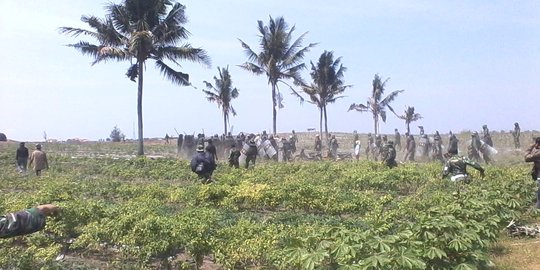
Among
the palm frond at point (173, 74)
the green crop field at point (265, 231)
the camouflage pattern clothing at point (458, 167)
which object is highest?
the palm frond at point (173, 74)

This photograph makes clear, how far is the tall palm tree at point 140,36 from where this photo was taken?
25.6m

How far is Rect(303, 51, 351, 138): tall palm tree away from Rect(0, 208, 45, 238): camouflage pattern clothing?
105 ft

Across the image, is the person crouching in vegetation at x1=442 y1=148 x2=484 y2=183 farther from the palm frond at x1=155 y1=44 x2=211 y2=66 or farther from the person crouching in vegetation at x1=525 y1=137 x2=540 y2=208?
the palm frond at x1=155 y1=44 x2=211 y2=66

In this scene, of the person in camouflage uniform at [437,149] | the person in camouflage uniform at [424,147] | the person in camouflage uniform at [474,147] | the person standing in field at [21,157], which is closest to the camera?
the person standing in field at [21,157]

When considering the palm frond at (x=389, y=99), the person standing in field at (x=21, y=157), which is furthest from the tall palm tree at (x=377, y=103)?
the person standing in field at (x=21, y=157)

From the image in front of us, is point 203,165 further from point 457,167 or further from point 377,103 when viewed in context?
point 377,103

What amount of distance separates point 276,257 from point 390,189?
9.17 metres

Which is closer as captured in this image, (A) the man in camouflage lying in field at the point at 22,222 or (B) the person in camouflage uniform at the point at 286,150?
(A) the man in camouflage lying in field at the point at 22,222

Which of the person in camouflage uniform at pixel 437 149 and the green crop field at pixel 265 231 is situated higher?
the person in camouflage uniform at pixel 437 149

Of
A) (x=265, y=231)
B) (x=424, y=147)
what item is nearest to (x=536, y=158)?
(x=265, y=231)

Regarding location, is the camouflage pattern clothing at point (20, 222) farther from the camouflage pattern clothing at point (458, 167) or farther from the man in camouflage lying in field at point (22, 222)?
the camouflage pattern clothing at point (458, 167)

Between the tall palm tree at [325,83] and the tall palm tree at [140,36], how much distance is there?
11.4m

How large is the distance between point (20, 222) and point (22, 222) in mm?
13

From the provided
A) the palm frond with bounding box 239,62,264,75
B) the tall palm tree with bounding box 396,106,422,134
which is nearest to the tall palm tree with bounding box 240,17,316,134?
the palm frond with bounding box 239,62,264,75
